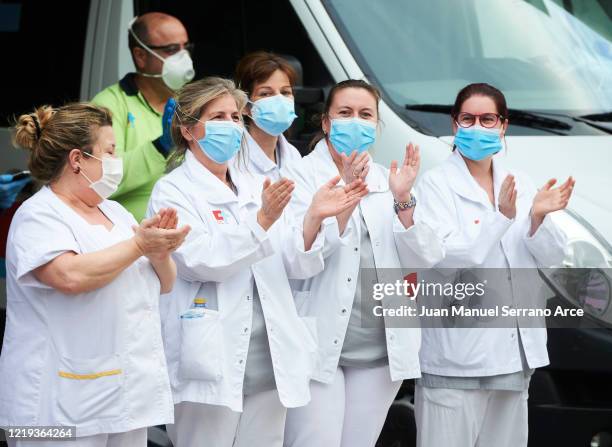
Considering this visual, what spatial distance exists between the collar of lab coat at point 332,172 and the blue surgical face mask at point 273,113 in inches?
9.1

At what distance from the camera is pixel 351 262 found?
456 cm

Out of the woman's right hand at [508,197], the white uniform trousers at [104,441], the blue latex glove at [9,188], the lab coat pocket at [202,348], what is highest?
the blue latex glove at [9,188]

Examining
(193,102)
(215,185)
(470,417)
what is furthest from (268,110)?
(470,417)

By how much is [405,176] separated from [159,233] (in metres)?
1.16

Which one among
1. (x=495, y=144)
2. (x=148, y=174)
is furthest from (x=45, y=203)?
(x=495, y=144)

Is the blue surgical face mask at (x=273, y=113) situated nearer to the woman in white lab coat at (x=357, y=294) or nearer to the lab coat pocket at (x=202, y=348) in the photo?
the woman in white lab coat at (x=357, y=294)

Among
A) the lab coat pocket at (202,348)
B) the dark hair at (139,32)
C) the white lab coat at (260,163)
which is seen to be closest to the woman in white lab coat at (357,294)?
the white lab coat at (260,163)

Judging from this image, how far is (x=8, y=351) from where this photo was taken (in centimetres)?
374

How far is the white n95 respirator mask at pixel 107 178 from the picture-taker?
388 centimetres

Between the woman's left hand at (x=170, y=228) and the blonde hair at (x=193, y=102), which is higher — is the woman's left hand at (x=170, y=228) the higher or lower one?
the lower one

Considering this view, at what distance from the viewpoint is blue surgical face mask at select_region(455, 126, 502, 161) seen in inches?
186

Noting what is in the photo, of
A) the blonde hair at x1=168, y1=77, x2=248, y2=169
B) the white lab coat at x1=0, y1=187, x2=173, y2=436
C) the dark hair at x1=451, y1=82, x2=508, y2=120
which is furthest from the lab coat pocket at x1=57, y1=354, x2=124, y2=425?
the dark hair at x1=451, y1=82, x2=508, y2=120

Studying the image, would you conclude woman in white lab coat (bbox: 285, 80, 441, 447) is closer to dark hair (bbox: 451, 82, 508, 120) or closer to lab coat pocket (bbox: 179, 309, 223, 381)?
dark hair (bbox: 451, 82, 508, 120)

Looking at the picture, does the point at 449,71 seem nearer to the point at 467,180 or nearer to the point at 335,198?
the point at 467,180
